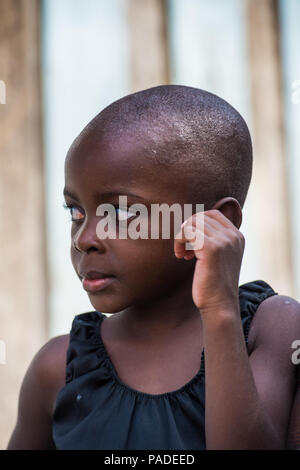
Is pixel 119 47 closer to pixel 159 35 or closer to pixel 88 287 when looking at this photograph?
pixel 159 35

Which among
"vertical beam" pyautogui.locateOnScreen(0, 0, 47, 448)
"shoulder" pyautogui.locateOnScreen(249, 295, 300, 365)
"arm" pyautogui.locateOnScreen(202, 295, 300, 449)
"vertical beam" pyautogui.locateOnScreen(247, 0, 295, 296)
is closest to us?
"arm" pyautogui.locateOnScreen(202, 295, 300, 449)

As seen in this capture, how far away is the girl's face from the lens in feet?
2.27

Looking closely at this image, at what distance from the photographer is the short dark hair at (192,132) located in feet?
2.34

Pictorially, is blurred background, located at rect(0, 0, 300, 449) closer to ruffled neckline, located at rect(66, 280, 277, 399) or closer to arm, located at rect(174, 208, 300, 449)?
ruffled neckline, located at rect(66, 280, 277, 399)

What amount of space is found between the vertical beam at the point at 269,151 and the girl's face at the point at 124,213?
44.0 inches

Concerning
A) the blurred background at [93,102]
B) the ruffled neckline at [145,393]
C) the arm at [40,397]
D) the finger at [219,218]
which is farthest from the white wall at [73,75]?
the finger at [219,218]

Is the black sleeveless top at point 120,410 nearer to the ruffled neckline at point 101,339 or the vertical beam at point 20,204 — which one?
the ruffled neckline at point 101,339

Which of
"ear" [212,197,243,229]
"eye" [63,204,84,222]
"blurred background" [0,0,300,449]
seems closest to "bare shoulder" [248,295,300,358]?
"ear" [212,197,243,229]

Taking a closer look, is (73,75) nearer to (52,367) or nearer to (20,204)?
(20,204)

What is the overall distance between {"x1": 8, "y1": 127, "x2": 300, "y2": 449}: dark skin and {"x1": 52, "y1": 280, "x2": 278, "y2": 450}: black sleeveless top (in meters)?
0.01

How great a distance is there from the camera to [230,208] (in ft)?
2.49

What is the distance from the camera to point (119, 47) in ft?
5.85

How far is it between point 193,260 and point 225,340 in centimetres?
16

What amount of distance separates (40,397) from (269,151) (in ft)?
3.91
